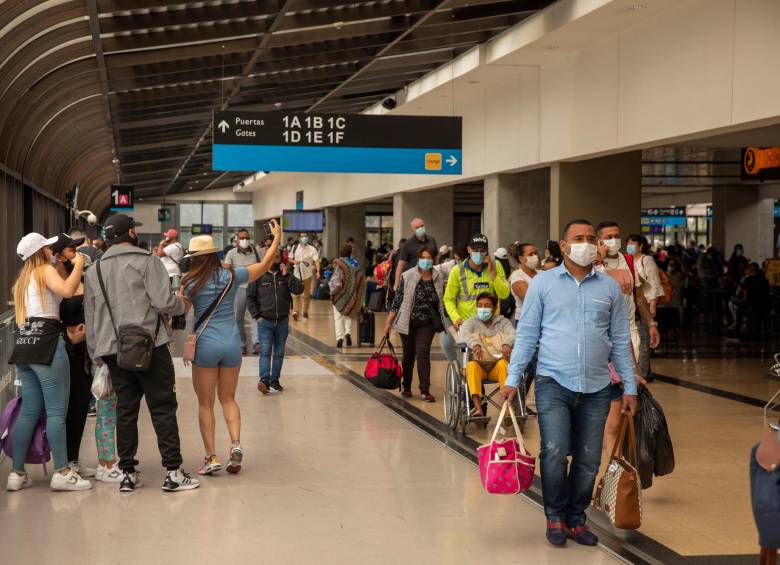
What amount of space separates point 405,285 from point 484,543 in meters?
5.42

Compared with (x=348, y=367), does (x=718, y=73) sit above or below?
above

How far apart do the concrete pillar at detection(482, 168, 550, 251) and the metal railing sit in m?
10.9

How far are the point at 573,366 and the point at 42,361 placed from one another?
11.3 ft

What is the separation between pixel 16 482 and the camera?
22.6 ft

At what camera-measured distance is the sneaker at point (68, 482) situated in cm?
686

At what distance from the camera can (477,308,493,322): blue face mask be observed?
9055 millimetres

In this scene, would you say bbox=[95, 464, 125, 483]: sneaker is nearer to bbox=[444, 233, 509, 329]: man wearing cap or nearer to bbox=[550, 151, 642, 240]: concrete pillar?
bbox=[444, 233, 509, 329]: man wearing cap

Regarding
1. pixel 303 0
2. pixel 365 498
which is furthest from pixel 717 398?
pixel 303 0

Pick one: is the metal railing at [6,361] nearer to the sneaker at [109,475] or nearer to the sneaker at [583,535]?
the sneaker at [109,475]

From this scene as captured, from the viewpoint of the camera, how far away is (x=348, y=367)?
562 inches

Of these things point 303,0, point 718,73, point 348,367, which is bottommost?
point 348,367

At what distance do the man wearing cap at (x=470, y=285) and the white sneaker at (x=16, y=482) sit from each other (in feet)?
13.2

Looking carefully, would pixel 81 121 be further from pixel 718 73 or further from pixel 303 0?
pixel 718 73

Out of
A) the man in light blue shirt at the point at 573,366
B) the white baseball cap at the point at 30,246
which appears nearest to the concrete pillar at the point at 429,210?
the white baseball cap at the point at 30,246
